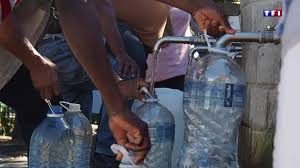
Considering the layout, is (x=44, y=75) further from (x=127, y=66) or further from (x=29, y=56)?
(x=127, y=66)

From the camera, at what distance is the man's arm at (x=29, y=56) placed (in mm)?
2945

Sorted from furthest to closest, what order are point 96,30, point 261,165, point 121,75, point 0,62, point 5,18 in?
point 121,75, point 261,165, point 0,62, point 5,18, point 96,30

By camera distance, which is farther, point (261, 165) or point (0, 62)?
point (261, 165)

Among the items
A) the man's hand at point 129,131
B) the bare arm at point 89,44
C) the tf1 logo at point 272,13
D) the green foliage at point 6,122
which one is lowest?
the green foliage at point 6,122

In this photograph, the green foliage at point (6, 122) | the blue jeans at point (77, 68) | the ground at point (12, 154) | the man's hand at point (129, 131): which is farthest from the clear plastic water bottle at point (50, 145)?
the green foliage at point (6, 122)

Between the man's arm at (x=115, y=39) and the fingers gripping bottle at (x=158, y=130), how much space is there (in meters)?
0.48

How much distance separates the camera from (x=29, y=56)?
3.04 meters

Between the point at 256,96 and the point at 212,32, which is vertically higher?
the point at 212,32

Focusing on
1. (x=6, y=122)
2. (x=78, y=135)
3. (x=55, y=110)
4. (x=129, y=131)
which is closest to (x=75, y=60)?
(x=78, y=135)

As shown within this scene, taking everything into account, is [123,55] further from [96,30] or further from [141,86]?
[96,30]

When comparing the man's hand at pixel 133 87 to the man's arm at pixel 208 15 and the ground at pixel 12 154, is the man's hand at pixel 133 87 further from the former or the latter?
the ground at pixel 12 154

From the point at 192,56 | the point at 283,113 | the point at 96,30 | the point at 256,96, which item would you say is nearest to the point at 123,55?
the point at 192,56

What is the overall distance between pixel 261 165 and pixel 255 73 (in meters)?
0.51

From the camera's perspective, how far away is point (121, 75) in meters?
3.83
